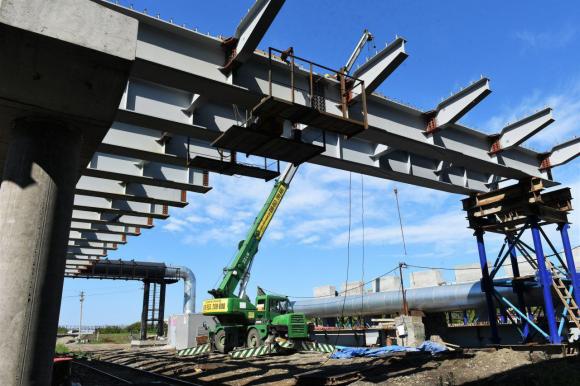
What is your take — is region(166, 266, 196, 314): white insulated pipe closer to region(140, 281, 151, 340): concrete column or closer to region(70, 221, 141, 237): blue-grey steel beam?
region(140, 281, 151, 340): concrete column

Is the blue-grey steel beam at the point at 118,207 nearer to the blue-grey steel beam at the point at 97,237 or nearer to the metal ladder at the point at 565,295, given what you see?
the blue-grey steel beam at the point at 97,237

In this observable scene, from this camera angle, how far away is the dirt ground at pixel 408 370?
9062 mm

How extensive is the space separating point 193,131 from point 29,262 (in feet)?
16.7

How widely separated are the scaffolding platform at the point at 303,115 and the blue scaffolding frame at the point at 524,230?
963cm

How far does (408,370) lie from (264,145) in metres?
6.70

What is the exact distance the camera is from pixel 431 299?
74.6ft

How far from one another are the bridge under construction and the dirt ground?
11.9ft

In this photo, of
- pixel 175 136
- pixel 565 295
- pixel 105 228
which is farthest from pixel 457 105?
pixel 105 228

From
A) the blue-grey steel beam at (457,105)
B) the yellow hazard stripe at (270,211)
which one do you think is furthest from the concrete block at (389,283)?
the blue-grey steel beam at (457,105)

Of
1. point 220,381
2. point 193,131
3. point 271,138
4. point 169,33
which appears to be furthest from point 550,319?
point 169,33

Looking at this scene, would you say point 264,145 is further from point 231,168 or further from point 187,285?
Answer: point 187,285

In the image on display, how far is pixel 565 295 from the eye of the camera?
15922 mm

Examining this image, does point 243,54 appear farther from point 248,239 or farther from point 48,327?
point 248,239

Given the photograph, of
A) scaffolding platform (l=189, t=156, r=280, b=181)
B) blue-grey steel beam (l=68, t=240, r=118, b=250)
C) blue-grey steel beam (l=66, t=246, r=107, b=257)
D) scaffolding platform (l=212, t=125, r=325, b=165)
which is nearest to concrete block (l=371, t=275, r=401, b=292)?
blue-grey steel beam (l=66, t=246, r=107, b=257)
